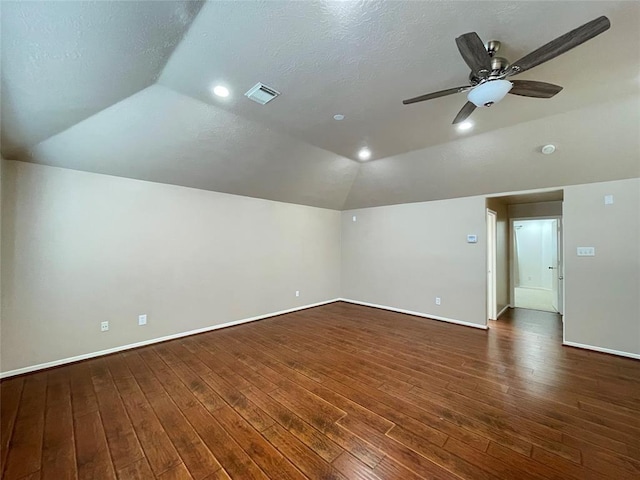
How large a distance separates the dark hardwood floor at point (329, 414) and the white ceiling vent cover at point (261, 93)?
2843 mm

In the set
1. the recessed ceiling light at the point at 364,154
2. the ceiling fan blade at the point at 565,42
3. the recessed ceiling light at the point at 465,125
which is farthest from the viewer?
the recessed ceiling light at the point at 364,154

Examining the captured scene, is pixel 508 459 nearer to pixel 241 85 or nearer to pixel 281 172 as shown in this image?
pixel 241 85

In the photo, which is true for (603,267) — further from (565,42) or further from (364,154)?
(364,154)

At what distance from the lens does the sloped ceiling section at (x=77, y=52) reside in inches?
49.4

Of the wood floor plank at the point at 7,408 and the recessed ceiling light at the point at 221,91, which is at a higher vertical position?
the recessed ceiling light at the point at 221,91

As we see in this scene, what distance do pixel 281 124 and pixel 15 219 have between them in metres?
3.10

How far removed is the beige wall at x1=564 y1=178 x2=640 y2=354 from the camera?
3.14 metres

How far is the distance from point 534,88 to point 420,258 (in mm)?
3521

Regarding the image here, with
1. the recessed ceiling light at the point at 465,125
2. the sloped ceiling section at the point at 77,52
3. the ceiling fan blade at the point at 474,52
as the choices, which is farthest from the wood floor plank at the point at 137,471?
the recessed ceiling light at the point at 465,125

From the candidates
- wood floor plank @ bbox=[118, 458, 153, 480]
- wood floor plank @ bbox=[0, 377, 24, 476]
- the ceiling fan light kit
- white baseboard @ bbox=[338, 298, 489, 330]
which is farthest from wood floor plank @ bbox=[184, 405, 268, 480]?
white baseboard @ bbox=[338, 298, 489, 330]

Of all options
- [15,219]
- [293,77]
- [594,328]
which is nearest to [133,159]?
[15,219]

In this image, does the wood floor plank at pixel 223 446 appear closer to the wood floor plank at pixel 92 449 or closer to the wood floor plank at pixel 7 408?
the wood floor plank at pixel 92 449

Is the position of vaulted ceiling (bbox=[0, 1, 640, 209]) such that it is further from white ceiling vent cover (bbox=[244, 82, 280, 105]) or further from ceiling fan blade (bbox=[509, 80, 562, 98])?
ceiling fan blade (bbox=[509, 80, 562, 98])

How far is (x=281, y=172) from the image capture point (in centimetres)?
418
